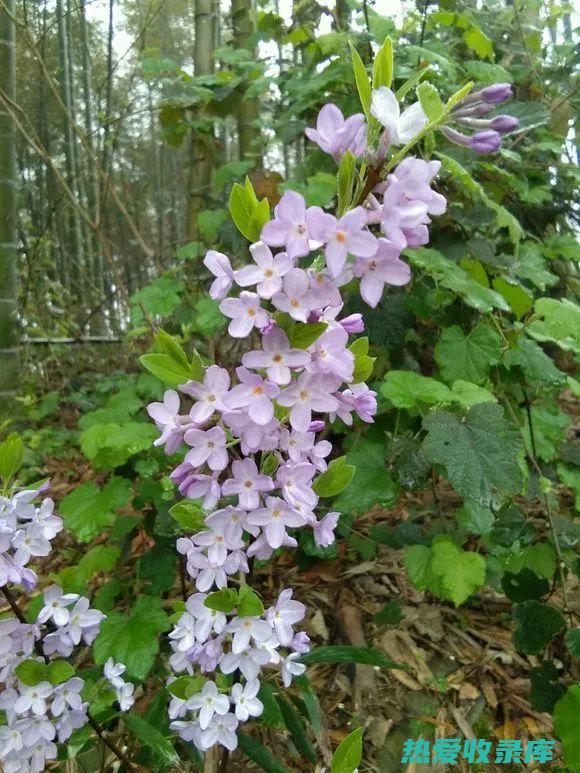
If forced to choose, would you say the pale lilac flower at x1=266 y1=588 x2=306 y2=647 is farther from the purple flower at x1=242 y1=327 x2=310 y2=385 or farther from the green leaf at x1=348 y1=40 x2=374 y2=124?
the green leaf at x1=348 y1=40 x2=374 y2=124

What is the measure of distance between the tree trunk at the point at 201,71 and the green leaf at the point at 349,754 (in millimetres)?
2859

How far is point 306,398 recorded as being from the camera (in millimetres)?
813

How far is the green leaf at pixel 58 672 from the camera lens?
1036mm

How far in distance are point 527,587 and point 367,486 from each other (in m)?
0.50

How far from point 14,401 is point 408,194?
285 centimetres

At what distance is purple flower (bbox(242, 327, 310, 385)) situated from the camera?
2.55 feet

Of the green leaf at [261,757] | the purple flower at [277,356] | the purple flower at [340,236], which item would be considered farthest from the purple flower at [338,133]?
the green leaf at [261,757]

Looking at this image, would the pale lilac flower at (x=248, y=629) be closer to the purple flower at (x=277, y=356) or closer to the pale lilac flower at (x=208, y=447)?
the pale lilac flower at (x=208, y=447)

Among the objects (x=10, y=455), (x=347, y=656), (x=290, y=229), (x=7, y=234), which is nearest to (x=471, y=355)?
A: (x=347, y=656)

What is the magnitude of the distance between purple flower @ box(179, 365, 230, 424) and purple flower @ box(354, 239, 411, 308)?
0.71 feet

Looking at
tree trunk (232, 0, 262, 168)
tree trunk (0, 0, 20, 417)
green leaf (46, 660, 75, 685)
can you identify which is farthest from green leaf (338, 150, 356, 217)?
tree trunk (0, 0, 20, 417)

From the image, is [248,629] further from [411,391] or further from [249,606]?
[411,391]

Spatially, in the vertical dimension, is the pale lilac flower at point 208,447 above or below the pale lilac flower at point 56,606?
above

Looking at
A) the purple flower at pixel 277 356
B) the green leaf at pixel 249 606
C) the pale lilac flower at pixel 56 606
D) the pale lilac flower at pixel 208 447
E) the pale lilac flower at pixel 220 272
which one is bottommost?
the pale lilac flower at pixel 56 606
